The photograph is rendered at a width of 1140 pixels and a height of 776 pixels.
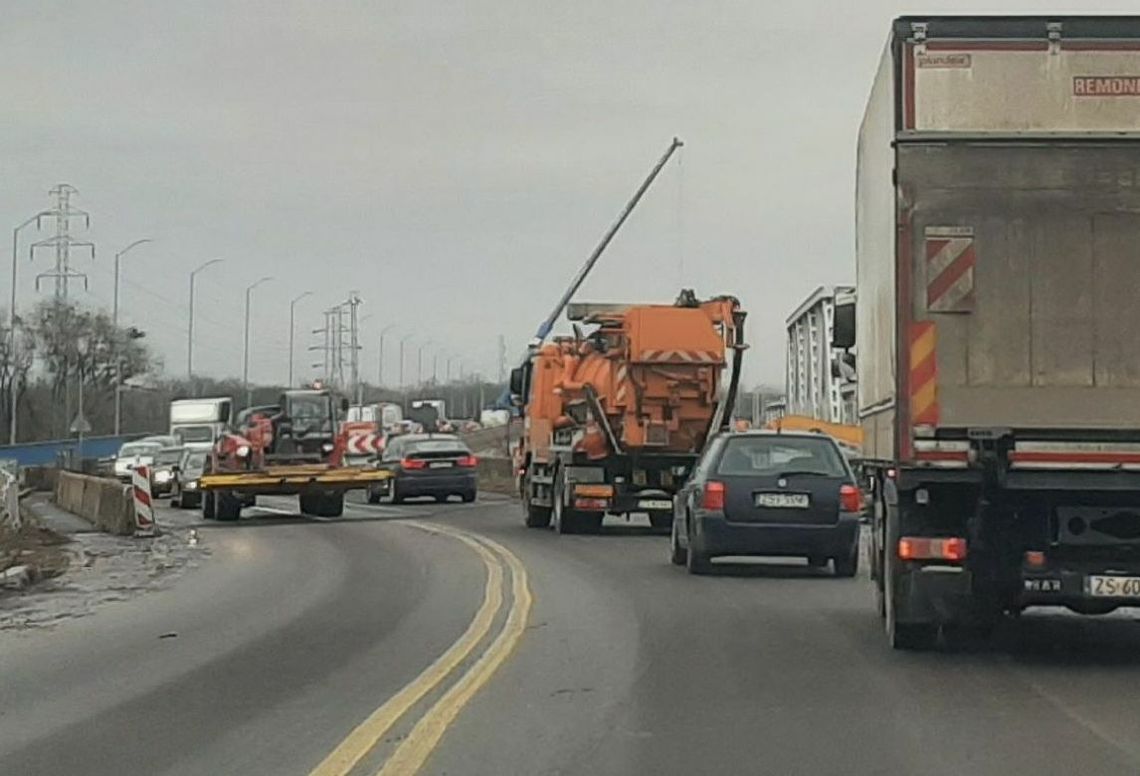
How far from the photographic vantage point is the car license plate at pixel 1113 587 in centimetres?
1148

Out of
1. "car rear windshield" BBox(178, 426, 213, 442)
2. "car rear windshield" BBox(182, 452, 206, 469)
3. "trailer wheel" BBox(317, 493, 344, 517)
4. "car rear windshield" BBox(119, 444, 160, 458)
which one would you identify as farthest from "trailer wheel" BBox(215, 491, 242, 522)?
"car rear windshield" BBox(178, 426, 213, 442)

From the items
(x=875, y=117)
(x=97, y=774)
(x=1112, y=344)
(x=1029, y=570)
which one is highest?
(x=875, y=117)

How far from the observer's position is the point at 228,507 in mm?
34062

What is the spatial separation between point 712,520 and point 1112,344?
800 cm

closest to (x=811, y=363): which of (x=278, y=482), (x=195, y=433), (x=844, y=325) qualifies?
(x=195, y=433)

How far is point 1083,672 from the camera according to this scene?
11.7 meters

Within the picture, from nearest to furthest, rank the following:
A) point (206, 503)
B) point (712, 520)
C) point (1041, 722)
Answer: point (1041, 722) < point (712, 520) < point (206, 503)

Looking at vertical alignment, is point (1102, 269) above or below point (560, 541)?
above

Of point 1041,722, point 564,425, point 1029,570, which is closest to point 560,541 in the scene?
point 564,425

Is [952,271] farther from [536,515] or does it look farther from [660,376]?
[536,515]

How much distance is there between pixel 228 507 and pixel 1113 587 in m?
24.4

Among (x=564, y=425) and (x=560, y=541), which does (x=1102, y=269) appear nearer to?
(x=560, y=541)

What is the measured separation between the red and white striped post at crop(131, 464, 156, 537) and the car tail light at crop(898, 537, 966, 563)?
748 inches

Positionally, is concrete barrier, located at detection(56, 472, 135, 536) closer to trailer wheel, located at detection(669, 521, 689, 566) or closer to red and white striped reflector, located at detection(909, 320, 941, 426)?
trailer wheel, located at detection(669, 521, 689, 566)
